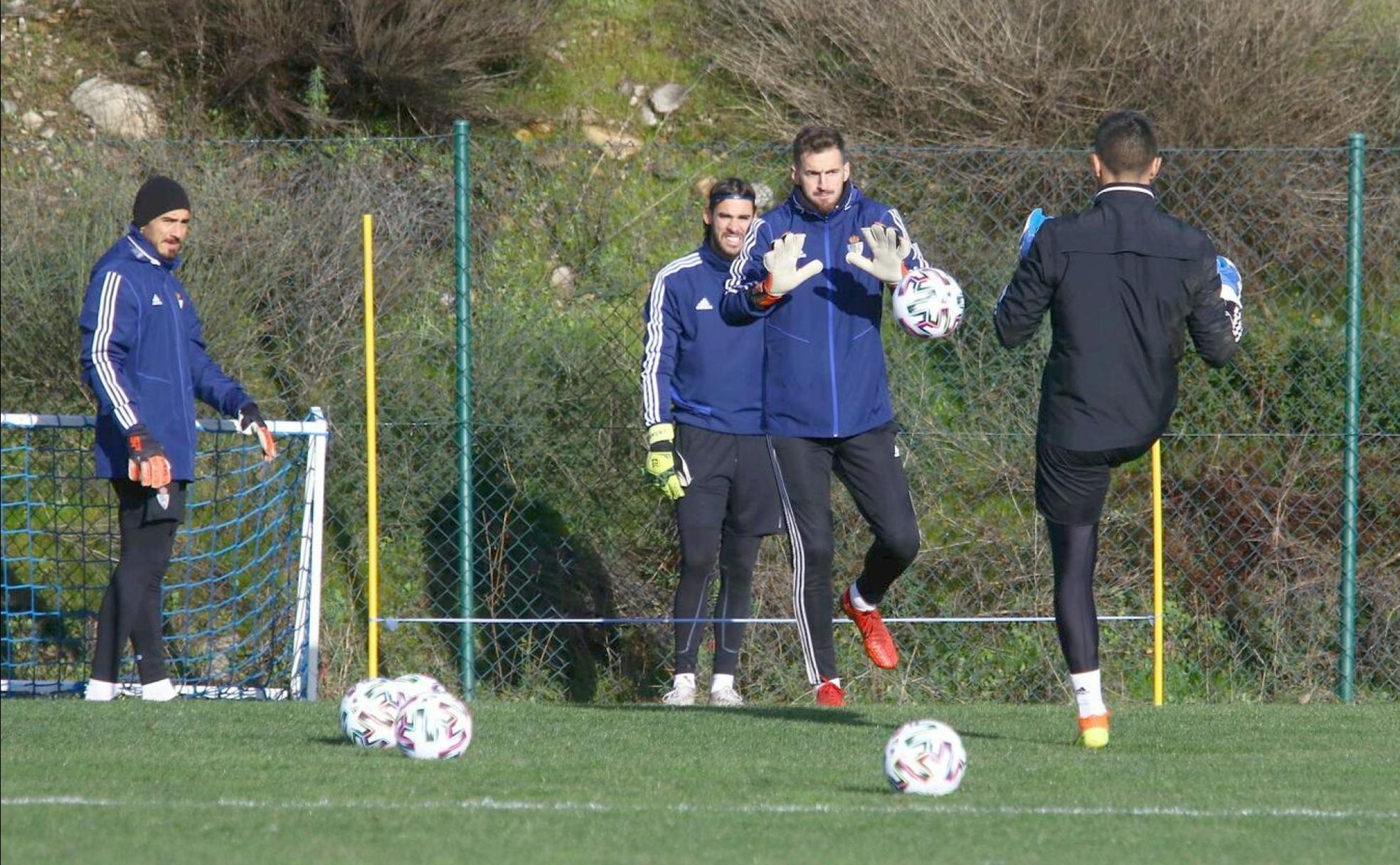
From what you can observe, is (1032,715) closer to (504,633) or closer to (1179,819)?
(1179,819)

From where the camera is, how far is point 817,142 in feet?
21.0

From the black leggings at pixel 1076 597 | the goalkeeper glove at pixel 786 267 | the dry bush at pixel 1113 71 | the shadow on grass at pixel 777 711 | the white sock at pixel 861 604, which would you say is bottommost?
the shadow on grass at pixel 777 711

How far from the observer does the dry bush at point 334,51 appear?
1138 cm

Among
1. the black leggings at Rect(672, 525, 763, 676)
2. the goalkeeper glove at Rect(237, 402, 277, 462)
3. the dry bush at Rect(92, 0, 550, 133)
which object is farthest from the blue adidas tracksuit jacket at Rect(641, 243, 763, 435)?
the dry bush at Rect(92, 0, 550, 133)

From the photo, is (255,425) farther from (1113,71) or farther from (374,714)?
(1113,71)

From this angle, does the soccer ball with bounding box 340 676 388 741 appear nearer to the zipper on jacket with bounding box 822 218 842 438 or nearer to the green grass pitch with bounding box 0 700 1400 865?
the green grass pitch with bounding box 0 700 1400 865

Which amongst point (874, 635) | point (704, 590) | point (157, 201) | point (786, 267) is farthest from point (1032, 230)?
point (157, 201)

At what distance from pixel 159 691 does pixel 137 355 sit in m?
1.38

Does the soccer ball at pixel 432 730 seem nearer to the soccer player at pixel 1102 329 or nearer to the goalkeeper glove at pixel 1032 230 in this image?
the soccer player at pixel 1102 329

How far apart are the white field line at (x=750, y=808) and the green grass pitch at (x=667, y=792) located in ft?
0.04

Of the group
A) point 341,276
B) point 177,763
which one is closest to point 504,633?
point 341,276

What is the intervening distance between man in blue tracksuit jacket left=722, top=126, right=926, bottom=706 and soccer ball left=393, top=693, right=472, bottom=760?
198 centimetres

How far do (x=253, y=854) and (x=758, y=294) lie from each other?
10.6 ft

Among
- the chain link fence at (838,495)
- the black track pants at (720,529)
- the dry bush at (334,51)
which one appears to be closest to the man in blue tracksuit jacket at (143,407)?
the chain link fence at (838,495)
